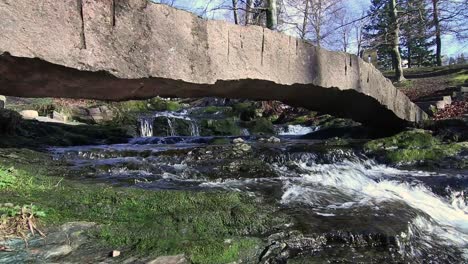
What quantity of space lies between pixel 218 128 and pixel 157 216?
526 inches

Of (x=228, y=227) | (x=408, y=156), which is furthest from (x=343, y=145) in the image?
(x=228, y=227)

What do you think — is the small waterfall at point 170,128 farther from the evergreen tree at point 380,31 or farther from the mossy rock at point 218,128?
the evergreen tree at point 380,31

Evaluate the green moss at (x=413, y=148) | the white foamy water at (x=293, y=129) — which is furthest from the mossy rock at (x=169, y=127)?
the green moss at (x=413, y=148)

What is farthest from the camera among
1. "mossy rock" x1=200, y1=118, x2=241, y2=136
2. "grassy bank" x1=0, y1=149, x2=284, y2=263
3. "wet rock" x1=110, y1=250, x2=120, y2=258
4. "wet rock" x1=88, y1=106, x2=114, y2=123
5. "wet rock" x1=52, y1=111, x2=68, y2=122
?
"wet rock" x1=88, y1=106, x2=114, y2=123

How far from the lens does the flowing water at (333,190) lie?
9.96ft

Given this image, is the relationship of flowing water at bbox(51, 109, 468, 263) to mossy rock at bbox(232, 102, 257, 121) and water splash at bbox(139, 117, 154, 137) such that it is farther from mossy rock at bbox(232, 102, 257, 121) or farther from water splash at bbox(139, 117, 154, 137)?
mossy rock at bbox(232, 102, 257, 121)

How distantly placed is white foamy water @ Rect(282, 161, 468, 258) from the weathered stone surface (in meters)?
1.60

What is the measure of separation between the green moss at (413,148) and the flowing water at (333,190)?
0.42m

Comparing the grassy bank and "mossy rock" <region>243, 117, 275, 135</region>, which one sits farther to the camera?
"mossy rock" <region>243, 117, 275, 135</region>

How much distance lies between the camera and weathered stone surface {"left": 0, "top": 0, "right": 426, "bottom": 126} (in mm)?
3924

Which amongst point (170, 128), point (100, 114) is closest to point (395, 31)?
point (170, 128)

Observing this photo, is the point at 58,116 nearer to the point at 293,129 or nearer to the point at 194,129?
the point at 194,129

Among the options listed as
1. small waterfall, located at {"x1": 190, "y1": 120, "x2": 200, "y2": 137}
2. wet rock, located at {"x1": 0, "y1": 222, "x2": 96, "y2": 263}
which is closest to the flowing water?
wet rock, located at {"x1": 0, "y1": 222, "x2": 96, "y2": 263}

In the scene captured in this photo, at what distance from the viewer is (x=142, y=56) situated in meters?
4.70
